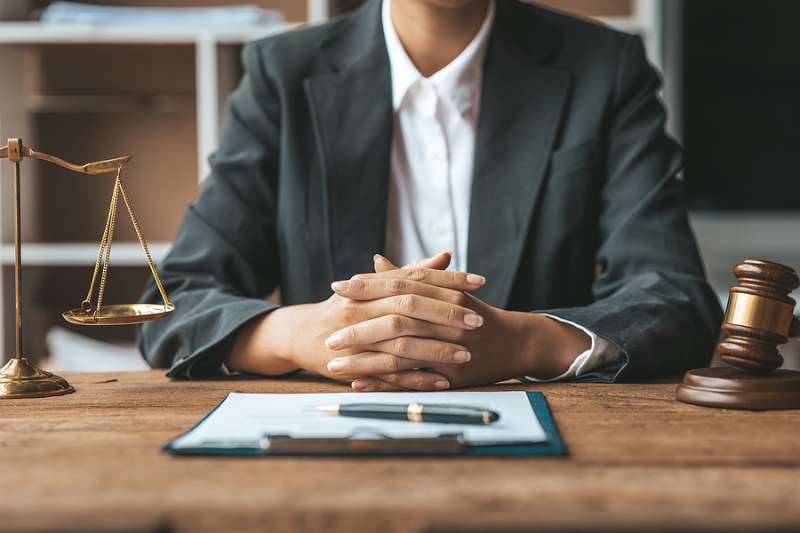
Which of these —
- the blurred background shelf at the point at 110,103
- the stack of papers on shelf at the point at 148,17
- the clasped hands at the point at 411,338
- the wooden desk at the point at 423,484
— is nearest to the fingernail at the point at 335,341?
the clasped hands at the point at 411,338

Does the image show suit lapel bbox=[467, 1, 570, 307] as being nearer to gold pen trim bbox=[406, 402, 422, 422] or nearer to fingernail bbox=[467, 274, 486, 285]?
fingernail bbox=[467, 274, 486, 285]

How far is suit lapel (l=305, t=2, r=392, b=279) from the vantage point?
1426mm

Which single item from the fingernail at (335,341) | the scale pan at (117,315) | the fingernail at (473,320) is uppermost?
the fingernail at (473,320)

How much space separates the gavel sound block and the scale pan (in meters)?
0.59

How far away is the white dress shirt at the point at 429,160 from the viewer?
4.90 ft

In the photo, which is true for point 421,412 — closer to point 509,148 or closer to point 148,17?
point 509,148

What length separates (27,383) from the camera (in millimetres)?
964

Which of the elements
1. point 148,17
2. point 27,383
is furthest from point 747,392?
point 148,17

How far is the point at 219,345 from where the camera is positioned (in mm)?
1109

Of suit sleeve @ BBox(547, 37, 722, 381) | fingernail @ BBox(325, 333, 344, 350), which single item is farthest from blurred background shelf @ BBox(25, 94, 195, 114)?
fingernail @ BBox(325, 333, 344, 350)

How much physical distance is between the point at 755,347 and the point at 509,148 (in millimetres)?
651

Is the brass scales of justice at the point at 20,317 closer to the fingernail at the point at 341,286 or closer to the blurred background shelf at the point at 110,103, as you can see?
the fingernail at the point at 341,286

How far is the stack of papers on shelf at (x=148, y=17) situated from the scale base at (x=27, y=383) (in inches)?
52.8

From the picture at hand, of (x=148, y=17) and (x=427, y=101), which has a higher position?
(x=148, y=17)
